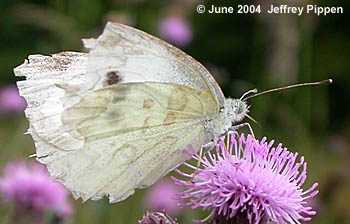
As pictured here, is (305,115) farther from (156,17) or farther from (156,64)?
(156,64)

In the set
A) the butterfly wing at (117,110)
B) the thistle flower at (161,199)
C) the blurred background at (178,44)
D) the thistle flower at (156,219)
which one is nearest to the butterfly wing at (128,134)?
the butterfly wing at (117,110)

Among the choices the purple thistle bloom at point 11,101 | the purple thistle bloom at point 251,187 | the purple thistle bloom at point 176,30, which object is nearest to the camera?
the purple thistle bloom at point 251,187

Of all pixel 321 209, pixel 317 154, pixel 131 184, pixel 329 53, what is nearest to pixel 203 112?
pixel 131 184

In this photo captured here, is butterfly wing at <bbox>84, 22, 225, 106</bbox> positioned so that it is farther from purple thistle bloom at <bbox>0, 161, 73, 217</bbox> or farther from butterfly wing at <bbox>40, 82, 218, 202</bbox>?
purple thistle bloom at <bbox>0, 161, 73, 217</bbox>

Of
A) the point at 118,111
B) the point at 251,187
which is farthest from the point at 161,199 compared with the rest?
the point at 251,187

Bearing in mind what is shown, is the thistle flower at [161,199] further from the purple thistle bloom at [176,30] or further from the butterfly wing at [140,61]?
the butterfly wing at [140,61]

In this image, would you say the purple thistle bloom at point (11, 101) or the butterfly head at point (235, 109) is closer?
the butterfly head at point (235, 109)

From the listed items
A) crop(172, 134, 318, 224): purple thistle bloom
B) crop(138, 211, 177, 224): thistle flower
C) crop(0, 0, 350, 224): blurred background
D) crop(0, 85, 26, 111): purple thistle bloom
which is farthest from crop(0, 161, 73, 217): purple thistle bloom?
crop(0, 85, 26, 111): purple thistle bloom
